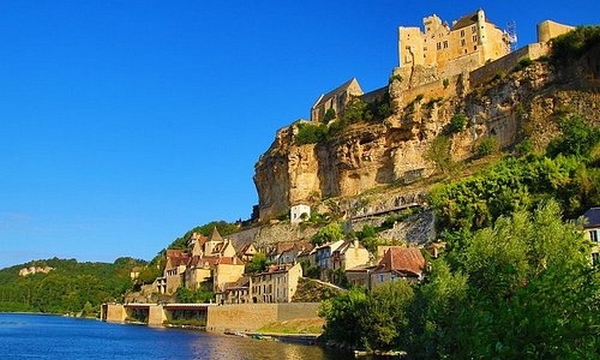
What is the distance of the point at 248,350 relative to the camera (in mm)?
40562

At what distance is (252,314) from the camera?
57188 millimetres

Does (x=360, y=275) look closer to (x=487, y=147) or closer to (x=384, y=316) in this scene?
(x=384, y=316)

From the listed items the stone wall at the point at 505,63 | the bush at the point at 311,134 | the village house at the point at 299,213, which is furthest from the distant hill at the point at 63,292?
the stone wall at the point at 505,63

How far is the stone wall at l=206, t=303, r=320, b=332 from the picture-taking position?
52.6m

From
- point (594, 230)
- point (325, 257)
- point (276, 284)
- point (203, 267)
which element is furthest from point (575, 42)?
point (203, 267)

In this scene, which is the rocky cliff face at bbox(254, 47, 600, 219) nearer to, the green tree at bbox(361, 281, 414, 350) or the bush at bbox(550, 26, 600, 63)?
the bush at bbox(550, 26, 600, 63)

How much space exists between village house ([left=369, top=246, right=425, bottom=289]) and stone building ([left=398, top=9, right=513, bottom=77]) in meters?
29.5

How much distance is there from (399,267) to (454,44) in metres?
38.7

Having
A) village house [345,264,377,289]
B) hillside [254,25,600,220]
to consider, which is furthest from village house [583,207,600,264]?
hillside [254,25,600,220]

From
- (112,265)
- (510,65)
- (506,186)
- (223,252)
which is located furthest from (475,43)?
(112,265)

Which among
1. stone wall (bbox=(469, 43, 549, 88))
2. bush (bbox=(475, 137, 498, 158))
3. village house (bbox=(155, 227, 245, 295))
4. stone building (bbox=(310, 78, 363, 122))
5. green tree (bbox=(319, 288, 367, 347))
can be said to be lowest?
green tree (bbox=(319, 288, 367, 347))

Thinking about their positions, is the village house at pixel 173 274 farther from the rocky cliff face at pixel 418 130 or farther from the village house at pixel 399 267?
the village house at pixel 399 267

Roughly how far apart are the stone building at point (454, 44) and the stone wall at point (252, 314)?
33.6 m

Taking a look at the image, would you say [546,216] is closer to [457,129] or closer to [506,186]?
[506,186]
